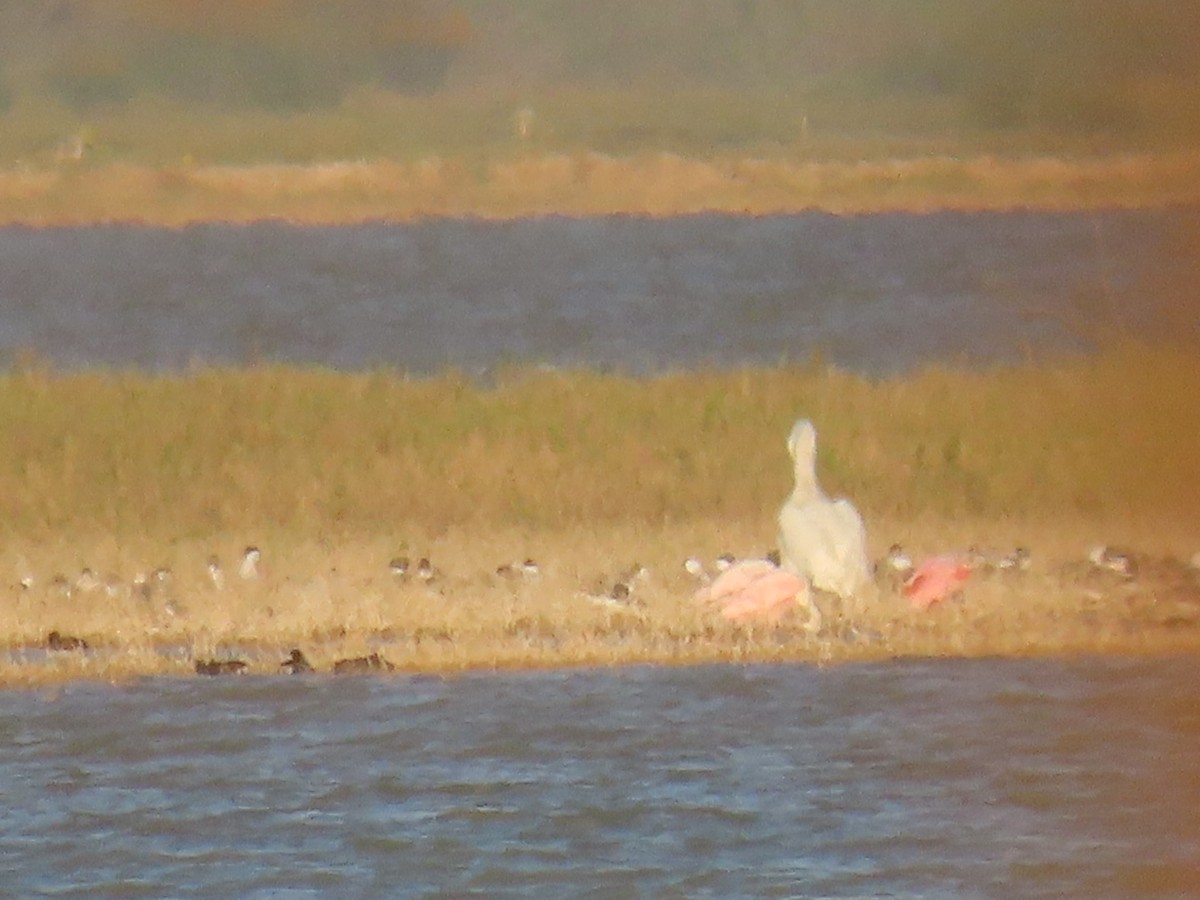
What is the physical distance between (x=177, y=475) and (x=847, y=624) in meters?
5.08

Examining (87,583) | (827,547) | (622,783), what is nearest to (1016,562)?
(827,547)

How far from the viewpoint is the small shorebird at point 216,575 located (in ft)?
41.7

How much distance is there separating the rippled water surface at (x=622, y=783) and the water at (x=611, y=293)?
333 inches

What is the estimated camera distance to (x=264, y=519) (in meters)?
14.5

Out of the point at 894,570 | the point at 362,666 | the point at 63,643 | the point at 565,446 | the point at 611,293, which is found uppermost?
the point at 611,293

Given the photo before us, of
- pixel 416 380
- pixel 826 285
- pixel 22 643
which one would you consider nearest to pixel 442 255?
pixel 826 285

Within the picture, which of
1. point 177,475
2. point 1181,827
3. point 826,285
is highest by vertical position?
point 826,285

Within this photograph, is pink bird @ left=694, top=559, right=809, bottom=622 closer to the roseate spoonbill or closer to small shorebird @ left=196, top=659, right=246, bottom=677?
the roseate spoonbill

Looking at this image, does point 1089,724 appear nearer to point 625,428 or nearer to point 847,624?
point 847,624

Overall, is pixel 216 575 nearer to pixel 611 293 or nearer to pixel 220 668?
pixel 220 668

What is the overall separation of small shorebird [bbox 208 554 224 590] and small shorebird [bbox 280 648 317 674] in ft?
5.09

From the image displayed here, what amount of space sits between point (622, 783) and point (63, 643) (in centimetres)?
328

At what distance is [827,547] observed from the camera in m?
11.9

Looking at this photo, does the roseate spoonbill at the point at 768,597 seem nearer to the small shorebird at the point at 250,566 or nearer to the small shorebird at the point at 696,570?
the small shorebird at the point at 696,570
